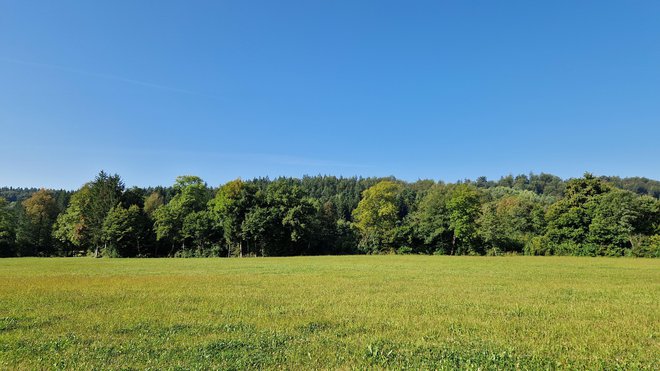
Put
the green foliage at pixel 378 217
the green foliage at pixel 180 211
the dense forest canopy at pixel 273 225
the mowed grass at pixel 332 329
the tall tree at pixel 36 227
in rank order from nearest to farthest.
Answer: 1. the mowed grass at pixel 332 329
2. the dense forest canopy at pixel 273 225
3. the green foliage at pixel 180 211
4. the green foliage at pixel 378 217
5. the tall tree at pixel 36 227

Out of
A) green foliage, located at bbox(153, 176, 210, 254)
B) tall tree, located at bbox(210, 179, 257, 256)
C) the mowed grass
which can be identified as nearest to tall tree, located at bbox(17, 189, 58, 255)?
green foliage, located at bbox(153, 176, 210, 254)

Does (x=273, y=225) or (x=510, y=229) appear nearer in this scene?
(x=273, y=225)

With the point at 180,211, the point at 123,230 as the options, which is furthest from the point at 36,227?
the point at 180,211

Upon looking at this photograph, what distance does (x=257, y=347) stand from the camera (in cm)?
834

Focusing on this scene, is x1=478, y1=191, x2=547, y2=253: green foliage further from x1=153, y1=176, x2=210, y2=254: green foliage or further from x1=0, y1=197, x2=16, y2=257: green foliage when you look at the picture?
x1=0, y1=197, x2=16, y2=257: green foliage

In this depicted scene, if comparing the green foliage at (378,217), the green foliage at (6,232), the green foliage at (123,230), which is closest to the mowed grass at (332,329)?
the green foliage at (123,230)

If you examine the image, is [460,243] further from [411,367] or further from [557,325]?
[411,367]

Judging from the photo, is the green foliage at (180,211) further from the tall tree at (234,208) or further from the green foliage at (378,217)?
the green foliage at (378,217)

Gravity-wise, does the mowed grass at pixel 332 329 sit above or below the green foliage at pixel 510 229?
below

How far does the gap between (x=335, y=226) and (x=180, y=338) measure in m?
74.2

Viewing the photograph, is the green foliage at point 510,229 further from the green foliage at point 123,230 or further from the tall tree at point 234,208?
the green foliage at point 123,230

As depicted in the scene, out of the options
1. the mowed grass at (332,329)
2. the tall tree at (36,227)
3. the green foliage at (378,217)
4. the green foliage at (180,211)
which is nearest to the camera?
the mowed grass at (332,329)

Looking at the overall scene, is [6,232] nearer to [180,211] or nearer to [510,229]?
[180,211]

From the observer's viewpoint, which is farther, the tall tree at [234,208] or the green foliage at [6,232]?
the green foliage at [6,232]
